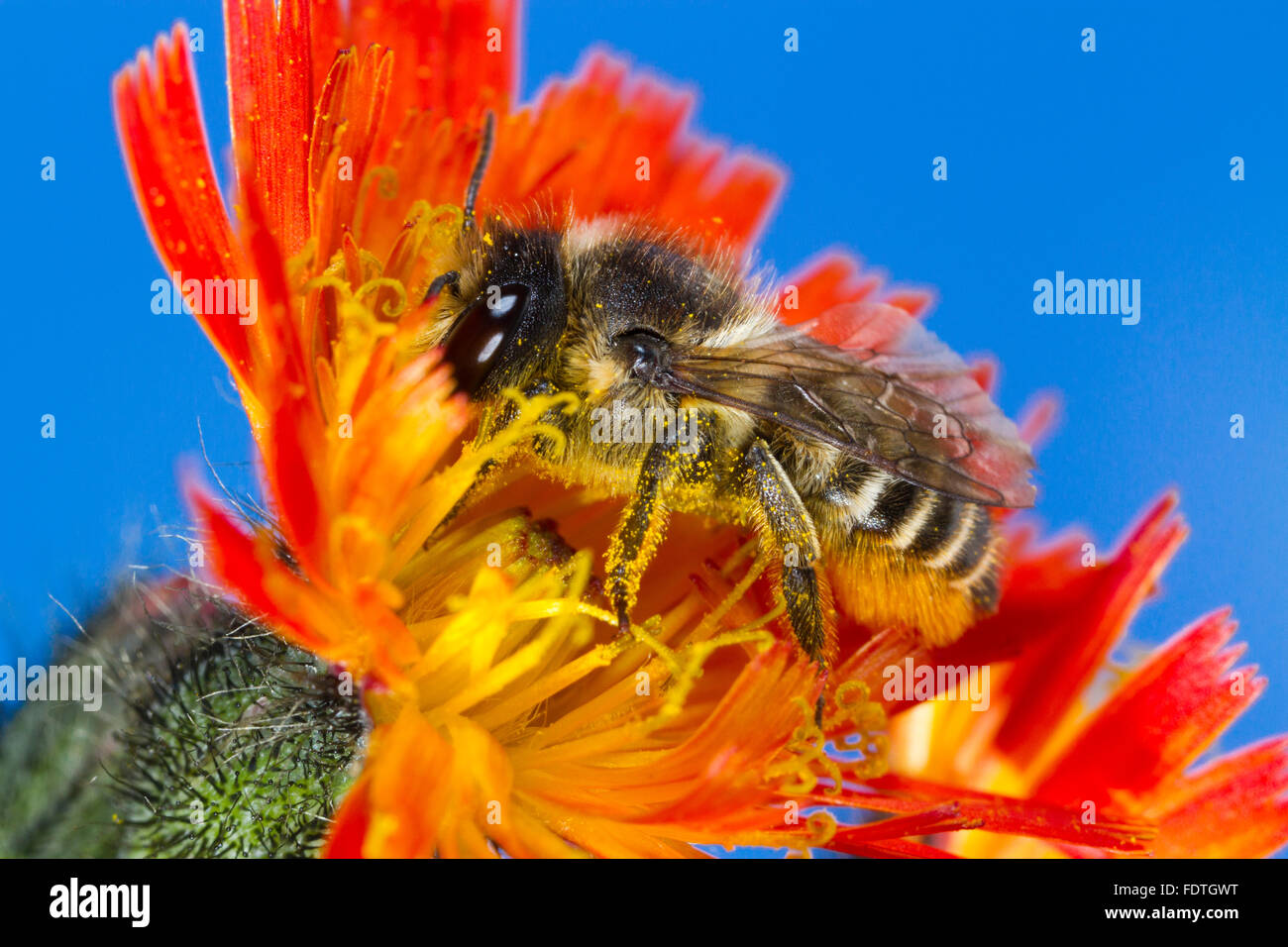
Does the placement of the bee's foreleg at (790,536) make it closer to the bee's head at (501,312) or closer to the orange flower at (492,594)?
the orange flower at (492,594)

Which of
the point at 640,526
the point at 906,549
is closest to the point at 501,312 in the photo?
the point at 640,526

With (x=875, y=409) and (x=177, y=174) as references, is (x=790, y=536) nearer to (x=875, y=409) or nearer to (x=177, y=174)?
(x=875, y=409)

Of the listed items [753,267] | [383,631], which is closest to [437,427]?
[383,631]

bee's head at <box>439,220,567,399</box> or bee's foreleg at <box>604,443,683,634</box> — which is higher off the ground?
bee's head at <box>439,220,567,399</box>

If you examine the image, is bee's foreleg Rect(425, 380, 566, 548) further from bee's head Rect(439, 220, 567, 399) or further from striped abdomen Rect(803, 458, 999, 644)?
striped abdomen Rect(803, 458, 999, 644)

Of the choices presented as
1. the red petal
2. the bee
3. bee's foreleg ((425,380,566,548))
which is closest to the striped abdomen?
the bee

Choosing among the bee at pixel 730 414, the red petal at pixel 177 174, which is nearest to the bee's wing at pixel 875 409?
the bee at pixel 730 414
